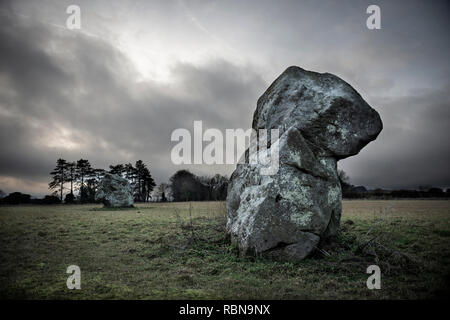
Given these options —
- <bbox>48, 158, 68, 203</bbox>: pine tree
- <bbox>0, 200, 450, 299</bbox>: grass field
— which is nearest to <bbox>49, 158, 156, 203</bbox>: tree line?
<bbox>48, 158, 68, 203</bbox>: pine tree

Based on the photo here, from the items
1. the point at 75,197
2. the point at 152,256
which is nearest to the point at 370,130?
the point at 152,256

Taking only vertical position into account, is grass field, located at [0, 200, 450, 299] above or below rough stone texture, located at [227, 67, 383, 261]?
below

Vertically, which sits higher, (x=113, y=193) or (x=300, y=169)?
(x=300, y=169)

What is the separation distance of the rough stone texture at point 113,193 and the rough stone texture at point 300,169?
79.4ft

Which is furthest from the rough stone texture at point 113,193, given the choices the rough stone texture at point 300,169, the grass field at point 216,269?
the rough stone texture at point 300,169

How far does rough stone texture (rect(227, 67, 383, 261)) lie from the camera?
7207 millimetres

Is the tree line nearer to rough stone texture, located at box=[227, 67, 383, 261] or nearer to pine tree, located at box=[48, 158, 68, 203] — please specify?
pine tree, located at box=[48, 158, 68, 203]

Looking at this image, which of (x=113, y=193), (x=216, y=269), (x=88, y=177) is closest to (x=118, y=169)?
(x=88, y=177)

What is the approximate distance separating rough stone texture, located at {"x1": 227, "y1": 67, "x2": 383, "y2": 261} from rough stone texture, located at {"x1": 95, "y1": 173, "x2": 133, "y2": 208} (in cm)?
2421

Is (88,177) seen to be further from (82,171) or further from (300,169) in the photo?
(300,169)

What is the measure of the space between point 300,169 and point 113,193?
2760cm

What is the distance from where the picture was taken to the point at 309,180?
25.4ft

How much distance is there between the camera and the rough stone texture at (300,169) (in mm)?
7207

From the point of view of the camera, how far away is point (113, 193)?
30.4 metres
